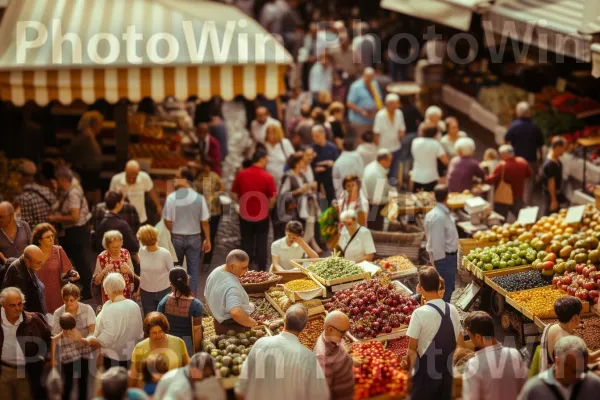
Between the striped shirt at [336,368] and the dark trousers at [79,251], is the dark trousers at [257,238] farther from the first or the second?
the striped shirt at [336,368]

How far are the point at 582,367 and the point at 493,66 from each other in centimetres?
1263

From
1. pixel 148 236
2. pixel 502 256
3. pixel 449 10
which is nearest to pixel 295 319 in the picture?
pixel 148 236

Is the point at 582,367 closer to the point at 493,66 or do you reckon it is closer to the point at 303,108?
the point at 303,108

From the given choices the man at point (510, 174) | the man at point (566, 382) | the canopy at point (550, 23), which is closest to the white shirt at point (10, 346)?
the man at point (566, 382)

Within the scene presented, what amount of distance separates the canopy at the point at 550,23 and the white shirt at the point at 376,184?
3000 mm

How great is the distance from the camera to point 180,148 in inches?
550

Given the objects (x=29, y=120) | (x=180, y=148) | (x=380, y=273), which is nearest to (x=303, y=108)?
(x=180, y=148)

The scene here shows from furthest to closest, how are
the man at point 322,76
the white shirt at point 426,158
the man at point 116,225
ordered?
the man at point 322,76 → the white shirt at point 426,158 → the man at point 116,225

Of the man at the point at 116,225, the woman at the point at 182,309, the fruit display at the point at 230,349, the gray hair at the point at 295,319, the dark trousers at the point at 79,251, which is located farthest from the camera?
the dark trousers at the point at 79,251

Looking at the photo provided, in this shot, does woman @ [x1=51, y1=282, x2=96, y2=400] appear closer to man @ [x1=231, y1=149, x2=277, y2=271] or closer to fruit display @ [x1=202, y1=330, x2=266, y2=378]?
fruit display @ [x1=202, y1=330, x2=266, y2=378]

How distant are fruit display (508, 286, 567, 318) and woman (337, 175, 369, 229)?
213cm

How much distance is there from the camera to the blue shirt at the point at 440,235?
32.1 feet

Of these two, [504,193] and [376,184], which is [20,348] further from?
[504,193]

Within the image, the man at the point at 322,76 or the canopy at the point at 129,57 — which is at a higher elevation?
the canopy at the point at 129,57
